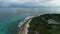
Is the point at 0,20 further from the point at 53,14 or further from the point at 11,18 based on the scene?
the point at 53,14

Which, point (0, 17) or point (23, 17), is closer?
point (0, 17)

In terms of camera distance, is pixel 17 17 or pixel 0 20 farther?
pixel 17 17

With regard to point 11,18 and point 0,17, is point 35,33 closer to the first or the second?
point 0,17

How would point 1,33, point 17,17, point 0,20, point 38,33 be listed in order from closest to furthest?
point 38,33, point 1,33, point 0,20, point 17,17

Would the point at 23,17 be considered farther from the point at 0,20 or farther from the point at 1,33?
the point at 1,33

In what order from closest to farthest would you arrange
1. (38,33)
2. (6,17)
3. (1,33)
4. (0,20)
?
(38,33) → (1,33) → (0,20) → (6,17)

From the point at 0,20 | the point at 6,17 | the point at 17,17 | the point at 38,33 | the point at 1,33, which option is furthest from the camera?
the point at 17,17

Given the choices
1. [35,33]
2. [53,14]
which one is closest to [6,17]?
[53,14]

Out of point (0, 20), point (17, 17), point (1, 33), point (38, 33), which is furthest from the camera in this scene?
point (17, 17)

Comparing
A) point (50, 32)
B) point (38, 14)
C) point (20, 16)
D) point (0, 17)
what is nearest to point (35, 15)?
point (38, 14)
